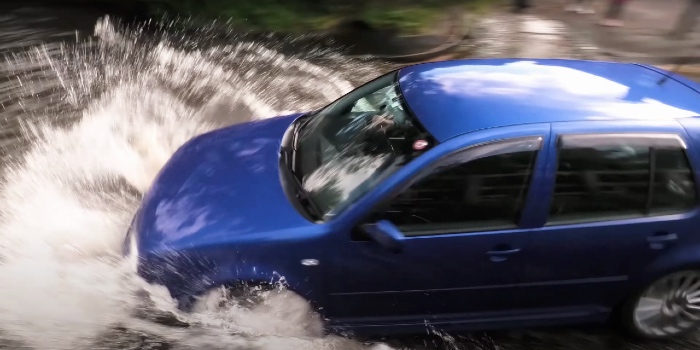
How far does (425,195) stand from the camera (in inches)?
131

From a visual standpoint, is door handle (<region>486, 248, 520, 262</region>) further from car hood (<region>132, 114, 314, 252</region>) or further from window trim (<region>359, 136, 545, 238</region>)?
car hood (<region>132, 114, 314, 252</region>)

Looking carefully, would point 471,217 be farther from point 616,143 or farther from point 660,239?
point 660,239

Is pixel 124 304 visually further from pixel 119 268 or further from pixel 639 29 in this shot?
pixel 639 29

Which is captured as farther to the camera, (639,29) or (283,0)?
(639,29)

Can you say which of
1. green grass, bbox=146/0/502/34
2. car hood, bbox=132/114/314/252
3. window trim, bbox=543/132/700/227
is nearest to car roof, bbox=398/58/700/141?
window trim, bbox=543/132/700/227

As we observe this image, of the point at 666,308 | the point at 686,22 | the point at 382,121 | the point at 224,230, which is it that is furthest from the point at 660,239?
the point at 686,22

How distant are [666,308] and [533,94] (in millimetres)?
1583

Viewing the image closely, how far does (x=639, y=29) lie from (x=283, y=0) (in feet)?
18.5

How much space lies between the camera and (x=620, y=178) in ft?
11.3

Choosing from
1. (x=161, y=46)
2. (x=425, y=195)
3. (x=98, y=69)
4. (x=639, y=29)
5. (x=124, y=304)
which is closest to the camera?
(x=425, y=195)

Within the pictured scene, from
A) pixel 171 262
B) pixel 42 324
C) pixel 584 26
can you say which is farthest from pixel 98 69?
pixel 584 26

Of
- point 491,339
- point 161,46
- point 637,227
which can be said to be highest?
point 161,46

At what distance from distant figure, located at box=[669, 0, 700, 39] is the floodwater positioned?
8.41 feet

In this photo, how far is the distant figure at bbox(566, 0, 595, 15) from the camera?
Result: 1077 centimetres
